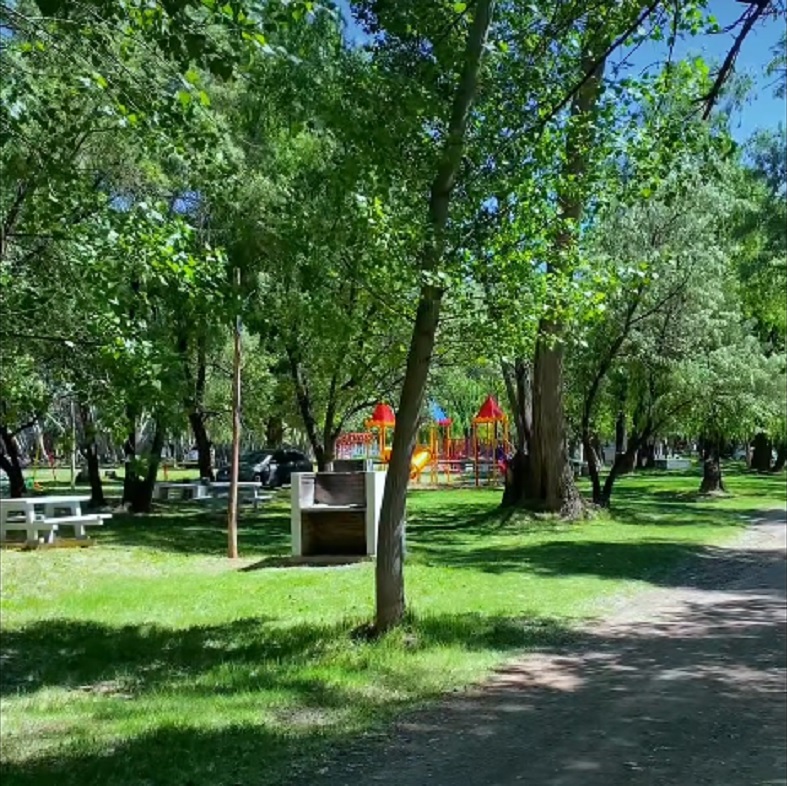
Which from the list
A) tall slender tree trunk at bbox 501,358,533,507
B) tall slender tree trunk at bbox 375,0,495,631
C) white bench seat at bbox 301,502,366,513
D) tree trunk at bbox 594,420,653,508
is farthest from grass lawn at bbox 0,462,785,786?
tree trunk at bbox 594,420,653,508

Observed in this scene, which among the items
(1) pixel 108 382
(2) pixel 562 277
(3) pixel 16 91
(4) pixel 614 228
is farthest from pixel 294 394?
(3) pixel 16 91

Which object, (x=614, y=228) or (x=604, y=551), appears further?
(x=614, y=228)

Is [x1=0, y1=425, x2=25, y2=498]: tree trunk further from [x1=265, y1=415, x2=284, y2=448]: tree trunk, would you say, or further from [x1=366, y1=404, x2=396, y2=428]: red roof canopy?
[x1=366, y1=404, x2=396, y2=428]: red roof canopy

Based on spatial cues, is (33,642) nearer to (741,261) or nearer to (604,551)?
(604,551)

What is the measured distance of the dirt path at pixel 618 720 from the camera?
209 inches

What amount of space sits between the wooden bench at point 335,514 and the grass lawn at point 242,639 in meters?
0.79

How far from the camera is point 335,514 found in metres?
15.4

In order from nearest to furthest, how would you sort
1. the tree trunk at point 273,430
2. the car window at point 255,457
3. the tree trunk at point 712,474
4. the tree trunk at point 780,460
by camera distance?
1. the tree trunk at point 712,474
2. the tree trunk at point 273,430
3. the car window at point 255,457
4. the tree trunk at point 780,460

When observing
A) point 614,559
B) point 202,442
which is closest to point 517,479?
point 614,559

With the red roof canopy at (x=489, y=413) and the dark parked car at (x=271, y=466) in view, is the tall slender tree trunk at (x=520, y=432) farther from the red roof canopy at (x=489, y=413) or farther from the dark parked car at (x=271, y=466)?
the dark parked car at (x=271, y=466)

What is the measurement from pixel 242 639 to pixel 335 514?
593 cm

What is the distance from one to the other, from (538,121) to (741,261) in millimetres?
20824

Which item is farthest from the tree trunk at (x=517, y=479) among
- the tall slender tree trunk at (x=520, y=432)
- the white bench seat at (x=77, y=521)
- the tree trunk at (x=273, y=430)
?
the white bench seat at (x=77, y=521)

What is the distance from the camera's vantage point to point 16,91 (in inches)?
278
